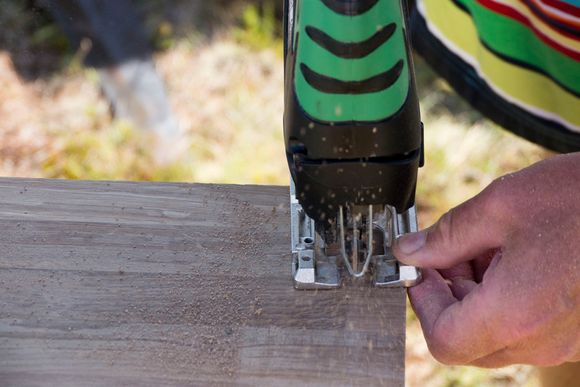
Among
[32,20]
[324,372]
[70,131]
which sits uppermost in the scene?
[324,372]

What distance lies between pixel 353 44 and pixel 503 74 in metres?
0.68

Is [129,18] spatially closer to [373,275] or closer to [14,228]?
[14,228]

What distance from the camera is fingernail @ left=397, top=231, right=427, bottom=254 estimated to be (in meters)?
0.99

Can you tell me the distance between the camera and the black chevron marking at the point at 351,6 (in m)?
0.78

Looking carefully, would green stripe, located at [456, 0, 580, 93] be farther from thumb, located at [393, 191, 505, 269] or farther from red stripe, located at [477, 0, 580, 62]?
thumb, located at [393, 191, 505, 269]

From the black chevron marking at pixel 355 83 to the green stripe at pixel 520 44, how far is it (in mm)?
563

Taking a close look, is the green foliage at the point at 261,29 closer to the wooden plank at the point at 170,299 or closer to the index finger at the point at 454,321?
the wooden plank at the point at 170,299

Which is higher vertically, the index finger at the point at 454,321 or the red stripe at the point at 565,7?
the red stripe at the point at 565,7

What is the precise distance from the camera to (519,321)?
2.95ft

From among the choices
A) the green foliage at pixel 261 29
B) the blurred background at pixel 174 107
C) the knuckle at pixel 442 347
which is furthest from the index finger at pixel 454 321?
the green foliage at pixel 261 29

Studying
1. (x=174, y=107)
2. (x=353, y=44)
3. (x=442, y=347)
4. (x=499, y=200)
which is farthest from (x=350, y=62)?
(x=174, y=107)

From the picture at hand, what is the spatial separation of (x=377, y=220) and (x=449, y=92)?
1704 mm

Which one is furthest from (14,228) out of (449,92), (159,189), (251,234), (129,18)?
(449,92)

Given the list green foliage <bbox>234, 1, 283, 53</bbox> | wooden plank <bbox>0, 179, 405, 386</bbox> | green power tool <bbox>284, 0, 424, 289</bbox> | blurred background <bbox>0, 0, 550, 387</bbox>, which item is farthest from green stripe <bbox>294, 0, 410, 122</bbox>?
green foliage <bbox>234, 1, 283, 53</bbox>
